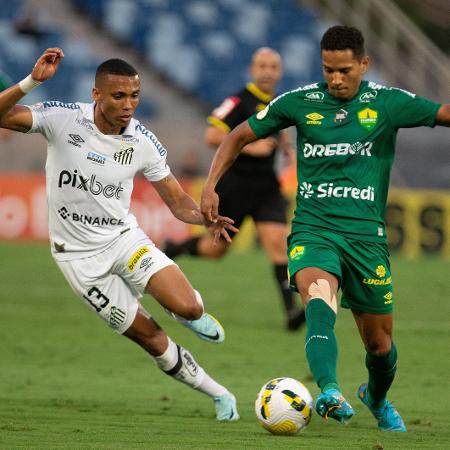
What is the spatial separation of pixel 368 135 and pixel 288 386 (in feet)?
4.91

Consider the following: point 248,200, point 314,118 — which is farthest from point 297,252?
point 248,200

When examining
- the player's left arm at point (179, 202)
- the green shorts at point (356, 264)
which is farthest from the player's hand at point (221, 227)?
the green shorts at point (356, 264)

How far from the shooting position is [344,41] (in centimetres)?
613

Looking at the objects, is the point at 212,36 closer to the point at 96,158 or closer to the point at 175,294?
the point at 96,158

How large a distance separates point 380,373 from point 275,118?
5.32 ft

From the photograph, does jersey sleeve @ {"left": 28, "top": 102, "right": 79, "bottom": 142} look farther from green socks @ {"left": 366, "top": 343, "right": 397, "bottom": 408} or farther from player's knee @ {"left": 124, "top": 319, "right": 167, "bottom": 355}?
green socks @ {"left": 366, "top": 343, "right": 397, "bottom": 408}

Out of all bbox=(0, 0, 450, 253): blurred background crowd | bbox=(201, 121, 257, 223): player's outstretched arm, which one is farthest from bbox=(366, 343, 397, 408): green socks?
bbox=(0, 0, 450, 253): blurred background crowd

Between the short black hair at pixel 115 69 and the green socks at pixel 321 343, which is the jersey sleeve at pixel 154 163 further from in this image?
the green socks at pixel 321 343

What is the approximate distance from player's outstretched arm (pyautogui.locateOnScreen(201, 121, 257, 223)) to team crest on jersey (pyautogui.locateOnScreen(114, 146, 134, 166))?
724 mm

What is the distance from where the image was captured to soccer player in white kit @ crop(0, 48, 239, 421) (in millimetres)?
6816

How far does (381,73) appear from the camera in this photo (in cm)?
2572

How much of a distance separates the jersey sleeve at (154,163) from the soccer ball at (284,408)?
1.77 meters

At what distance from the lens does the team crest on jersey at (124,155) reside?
6.97m

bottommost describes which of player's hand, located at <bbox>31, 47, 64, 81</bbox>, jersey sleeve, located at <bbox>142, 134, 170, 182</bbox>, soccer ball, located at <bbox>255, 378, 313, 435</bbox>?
soccer ball, located at <bbox>255, 378, 313, 435</bbox>
